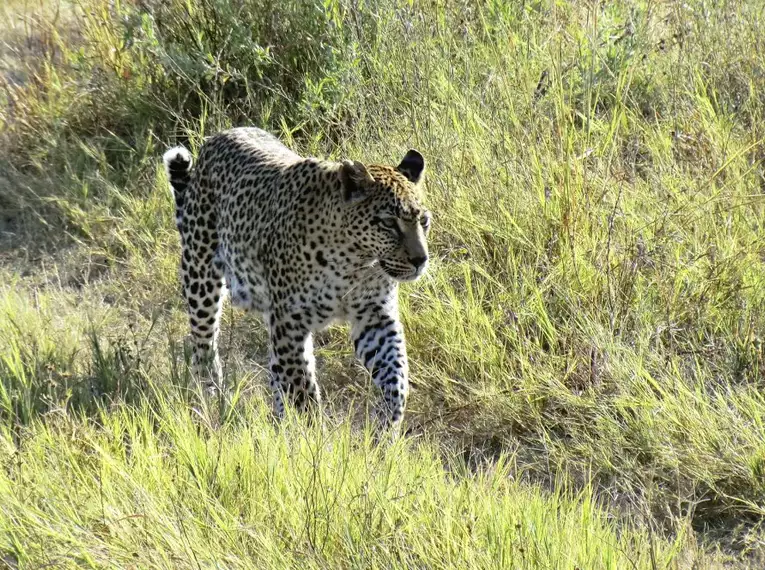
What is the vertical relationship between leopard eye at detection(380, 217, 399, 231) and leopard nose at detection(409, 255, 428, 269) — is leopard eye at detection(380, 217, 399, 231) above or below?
above

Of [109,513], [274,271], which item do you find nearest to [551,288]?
[274,271]

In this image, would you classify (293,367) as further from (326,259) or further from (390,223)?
(390,223)

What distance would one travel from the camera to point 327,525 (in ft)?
12.3

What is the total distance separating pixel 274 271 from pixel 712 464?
2.29 metres

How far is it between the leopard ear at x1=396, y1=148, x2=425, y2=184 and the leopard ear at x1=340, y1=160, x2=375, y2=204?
9.8 inches

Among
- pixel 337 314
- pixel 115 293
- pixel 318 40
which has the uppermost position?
pixel 318 40

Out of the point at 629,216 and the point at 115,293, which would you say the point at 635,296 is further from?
the point at 115,293

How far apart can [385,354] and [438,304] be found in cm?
46

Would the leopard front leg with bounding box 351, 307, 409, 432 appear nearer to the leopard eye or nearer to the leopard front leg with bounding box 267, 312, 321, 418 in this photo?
the leopard front leg with bounding box 267, 312, 321, 418

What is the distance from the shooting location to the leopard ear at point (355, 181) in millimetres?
5141

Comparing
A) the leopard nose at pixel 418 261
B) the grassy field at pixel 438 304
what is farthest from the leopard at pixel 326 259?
the grassy field at pixel 438 304

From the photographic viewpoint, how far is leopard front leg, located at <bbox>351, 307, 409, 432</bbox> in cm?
521

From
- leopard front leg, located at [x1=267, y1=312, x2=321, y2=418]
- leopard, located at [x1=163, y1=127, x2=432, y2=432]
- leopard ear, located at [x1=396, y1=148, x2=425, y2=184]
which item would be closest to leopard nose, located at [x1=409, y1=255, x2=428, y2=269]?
leopard, located at [x1=163, y1=127, x2=432, y2=432]

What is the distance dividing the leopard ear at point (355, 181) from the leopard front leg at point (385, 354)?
1.79 ft
